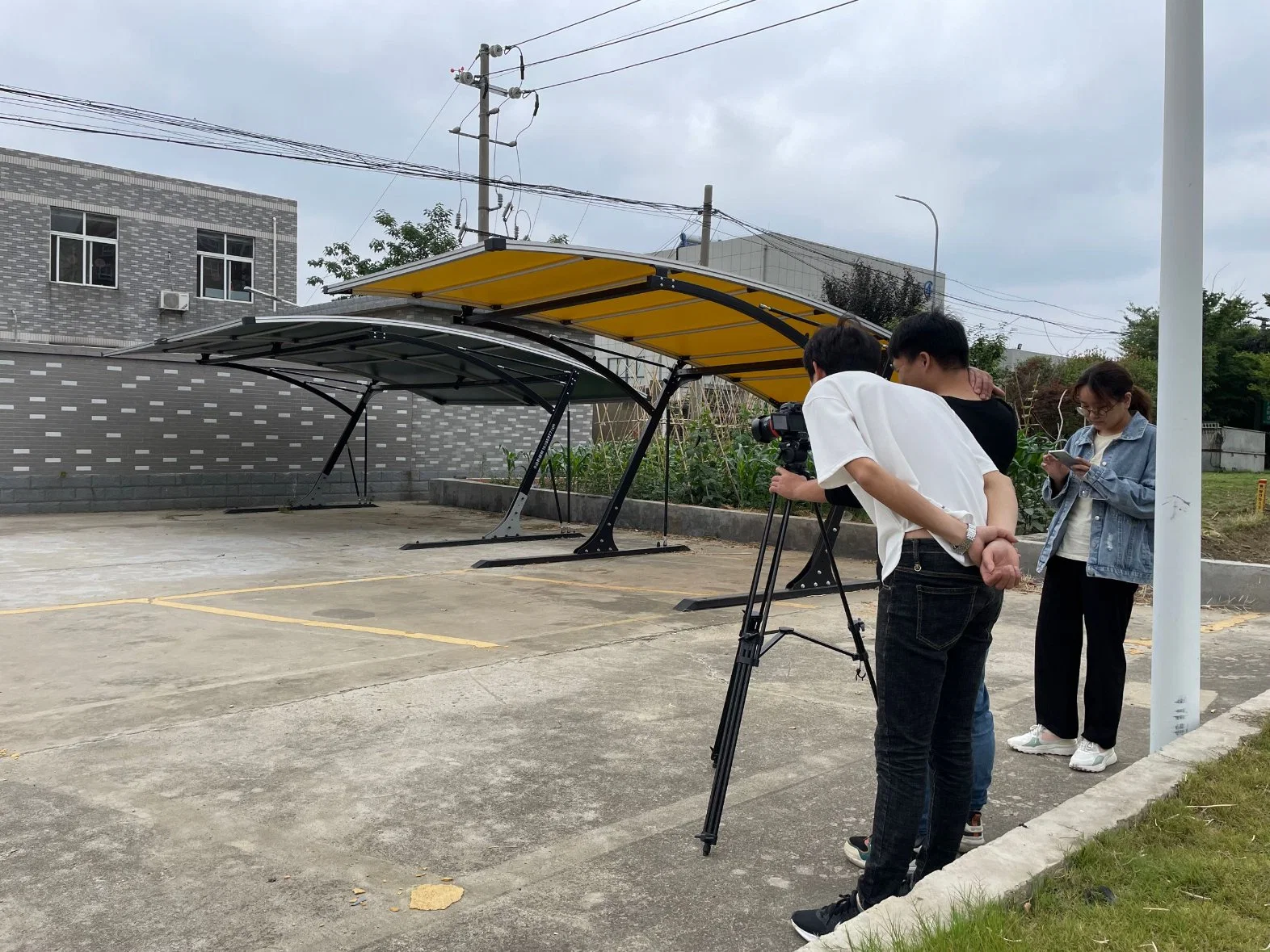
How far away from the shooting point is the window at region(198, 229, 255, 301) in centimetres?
2517

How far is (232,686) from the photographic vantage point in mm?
5465

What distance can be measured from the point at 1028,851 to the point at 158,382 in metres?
16.5

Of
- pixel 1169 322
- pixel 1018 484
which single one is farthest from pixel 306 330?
pixel 1169 322

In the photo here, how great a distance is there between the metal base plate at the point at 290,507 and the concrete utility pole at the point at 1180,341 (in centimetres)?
1504

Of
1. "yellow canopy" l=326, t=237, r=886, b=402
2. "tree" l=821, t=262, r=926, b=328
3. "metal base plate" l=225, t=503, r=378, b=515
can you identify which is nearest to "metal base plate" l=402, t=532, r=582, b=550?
"yellow canopy" l=326, t=237, r=886, b=402

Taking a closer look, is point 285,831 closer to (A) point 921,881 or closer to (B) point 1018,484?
(A) point 921,881

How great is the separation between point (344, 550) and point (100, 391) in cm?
690

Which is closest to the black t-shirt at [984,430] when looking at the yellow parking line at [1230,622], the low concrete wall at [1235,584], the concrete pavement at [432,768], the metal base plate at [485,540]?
the concrete pavement at [432,768]

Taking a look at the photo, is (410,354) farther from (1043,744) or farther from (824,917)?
(824,917)

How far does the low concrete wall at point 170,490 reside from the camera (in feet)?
50.4

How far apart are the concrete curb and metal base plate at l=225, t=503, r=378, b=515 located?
49.9ft

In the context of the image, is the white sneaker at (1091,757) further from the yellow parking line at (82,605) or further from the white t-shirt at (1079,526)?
the yellow parking line at (82,605)

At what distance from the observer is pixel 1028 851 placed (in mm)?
2828

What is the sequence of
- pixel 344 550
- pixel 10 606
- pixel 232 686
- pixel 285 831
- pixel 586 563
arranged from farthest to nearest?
pixel 344 550, pixel 586 563, pixel 10 606, pixel 232 686, pixel 285 831
